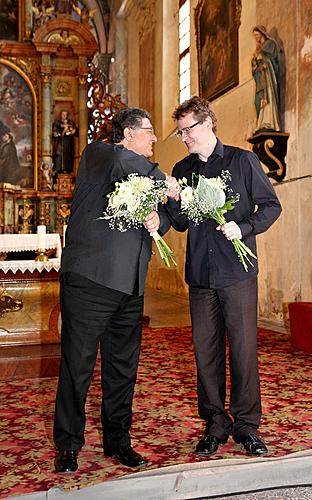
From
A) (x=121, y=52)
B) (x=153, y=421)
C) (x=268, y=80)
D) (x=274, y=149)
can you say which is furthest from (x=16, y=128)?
(x=153, y=421)

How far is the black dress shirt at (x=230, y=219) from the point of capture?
3.26 meters

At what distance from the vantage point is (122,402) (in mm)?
3191

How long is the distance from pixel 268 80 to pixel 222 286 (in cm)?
555

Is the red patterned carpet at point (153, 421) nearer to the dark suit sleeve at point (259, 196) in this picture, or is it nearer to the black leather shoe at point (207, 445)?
the black leather shoe at point (207, 445)

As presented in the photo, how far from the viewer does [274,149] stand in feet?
26.7

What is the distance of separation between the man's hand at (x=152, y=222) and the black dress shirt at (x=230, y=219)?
44cm

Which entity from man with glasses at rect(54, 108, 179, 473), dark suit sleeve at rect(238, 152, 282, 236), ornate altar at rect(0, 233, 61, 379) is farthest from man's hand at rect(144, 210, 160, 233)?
ornate altar at rect(0, 233, 61, 379)

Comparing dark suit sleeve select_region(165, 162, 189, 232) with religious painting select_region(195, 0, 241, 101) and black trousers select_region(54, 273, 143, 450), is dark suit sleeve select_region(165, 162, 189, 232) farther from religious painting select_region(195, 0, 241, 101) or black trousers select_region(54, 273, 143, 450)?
religious painting select_region(195, 0, 241, 101)

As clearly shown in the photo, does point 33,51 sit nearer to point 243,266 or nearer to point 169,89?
point 169,89

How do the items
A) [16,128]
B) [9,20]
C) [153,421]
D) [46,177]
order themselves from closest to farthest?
[153,421]
[46,177]
[16,128]
[9,20]

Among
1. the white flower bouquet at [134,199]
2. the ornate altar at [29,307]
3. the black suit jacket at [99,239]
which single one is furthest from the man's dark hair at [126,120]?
the ornate altar at [29,307]

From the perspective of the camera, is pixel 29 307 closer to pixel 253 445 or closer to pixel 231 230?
pixel 253 445

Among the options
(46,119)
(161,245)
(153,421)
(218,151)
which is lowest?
(153,421)

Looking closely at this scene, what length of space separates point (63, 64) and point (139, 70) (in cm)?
372
